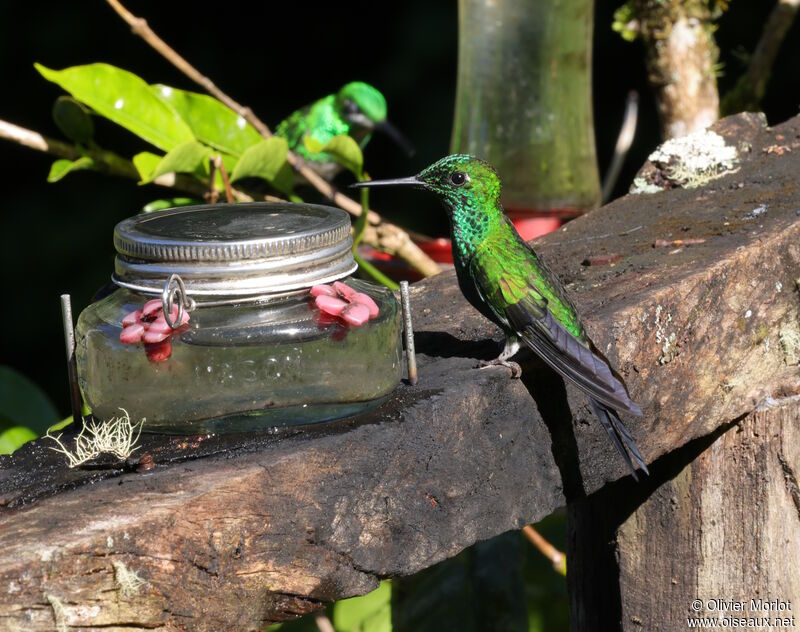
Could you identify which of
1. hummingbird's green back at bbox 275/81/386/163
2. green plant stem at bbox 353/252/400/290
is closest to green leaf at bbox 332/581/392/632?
green plant stem at bbox 353/252/400/290

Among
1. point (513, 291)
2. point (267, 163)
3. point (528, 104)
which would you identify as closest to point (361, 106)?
point (528, 104)

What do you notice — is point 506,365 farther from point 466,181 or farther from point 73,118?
point 73,118

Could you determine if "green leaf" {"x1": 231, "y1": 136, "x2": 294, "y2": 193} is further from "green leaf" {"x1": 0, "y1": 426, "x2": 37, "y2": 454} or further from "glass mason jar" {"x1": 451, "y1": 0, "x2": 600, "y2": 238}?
"green leaf" {"x1": 0, "y1": 426, "x2": 37, "y2": 454}

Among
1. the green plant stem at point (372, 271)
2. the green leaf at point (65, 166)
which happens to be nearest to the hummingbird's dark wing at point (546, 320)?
the green plant stem at point (372, 271)

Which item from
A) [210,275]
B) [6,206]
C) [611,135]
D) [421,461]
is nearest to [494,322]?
[421,461]

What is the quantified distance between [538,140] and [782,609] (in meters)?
1.55

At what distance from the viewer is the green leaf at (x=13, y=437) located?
2459mm

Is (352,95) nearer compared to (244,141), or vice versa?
(244,141)

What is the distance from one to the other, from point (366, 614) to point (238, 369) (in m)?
1.51

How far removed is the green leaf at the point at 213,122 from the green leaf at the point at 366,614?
1249mm

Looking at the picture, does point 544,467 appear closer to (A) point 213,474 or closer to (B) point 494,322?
(B) point 494,322

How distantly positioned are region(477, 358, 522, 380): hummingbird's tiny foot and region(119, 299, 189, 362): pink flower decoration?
0.53 metres

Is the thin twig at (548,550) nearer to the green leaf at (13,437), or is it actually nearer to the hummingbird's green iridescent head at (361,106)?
the green leaf at (13,437)

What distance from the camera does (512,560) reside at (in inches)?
104
